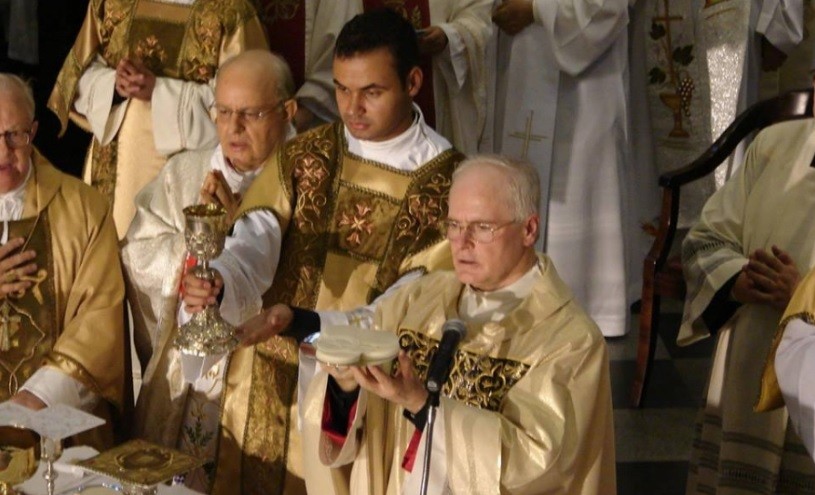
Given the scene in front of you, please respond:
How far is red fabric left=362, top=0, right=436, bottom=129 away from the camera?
5.82 meters

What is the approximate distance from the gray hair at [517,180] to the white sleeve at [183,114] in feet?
6.63

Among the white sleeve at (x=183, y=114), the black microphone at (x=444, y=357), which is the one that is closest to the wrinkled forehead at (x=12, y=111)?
the white sleeve at (x=183, y=114)

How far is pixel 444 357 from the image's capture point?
2.61m

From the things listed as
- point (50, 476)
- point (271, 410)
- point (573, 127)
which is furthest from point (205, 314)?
point (573, 127)

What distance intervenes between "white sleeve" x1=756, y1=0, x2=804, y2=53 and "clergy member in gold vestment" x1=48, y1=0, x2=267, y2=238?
3.12 m

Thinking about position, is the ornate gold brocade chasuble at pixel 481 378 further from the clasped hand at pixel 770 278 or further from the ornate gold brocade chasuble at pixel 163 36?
the ornate gold brocade chasuble at pixel 163 36

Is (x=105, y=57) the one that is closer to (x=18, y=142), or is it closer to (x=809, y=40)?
(x=18, y=142)

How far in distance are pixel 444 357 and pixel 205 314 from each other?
38.1 inches

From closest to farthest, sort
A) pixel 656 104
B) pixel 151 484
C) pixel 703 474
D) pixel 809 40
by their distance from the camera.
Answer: pixel 151 484 < pixel 703 474 < pixel 656 104 < pixel 809 40

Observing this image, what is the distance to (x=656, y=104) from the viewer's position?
279 inches

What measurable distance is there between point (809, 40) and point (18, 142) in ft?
17.1

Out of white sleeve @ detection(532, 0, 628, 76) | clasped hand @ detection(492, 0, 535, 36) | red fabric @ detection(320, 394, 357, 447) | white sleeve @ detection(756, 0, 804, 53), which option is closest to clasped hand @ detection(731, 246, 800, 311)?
red fabric @ detection(320, 394, 357, 447)

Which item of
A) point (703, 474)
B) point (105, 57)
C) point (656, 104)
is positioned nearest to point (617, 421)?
point (703, 474)

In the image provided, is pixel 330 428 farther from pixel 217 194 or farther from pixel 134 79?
pixel 134 79
